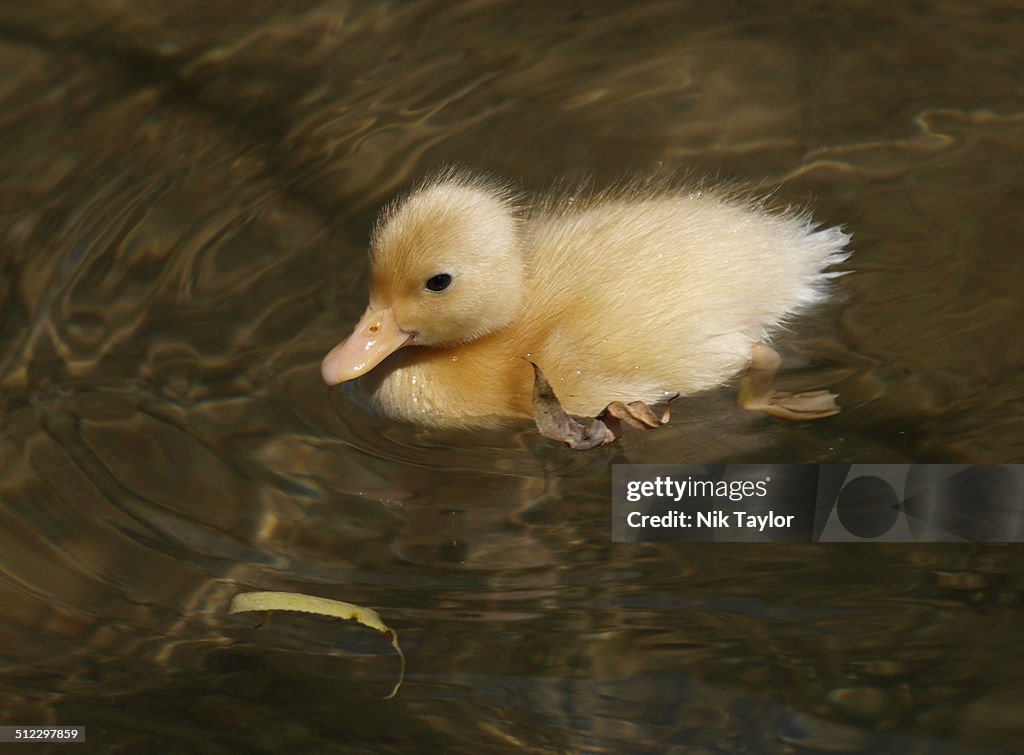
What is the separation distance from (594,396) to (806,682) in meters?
0.76

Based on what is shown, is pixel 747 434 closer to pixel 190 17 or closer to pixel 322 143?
pixel 322 143

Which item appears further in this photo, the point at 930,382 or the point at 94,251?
the point at 94,251

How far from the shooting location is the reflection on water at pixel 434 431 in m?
2.08

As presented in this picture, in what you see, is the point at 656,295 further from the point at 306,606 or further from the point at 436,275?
the point at 306,606

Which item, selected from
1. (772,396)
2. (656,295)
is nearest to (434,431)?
(656,295)

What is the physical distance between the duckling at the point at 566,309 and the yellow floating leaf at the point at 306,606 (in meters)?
0.47

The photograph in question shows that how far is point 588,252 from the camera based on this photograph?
107 inches

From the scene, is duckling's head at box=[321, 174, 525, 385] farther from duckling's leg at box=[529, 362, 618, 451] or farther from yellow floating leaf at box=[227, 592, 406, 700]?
yellow floating leaf at box=[227, 592, 406, 700]

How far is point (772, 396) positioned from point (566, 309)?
44 cm

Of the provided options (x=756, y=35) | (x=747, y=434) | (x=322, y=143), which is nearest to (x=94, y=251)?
(x=322, y=143)

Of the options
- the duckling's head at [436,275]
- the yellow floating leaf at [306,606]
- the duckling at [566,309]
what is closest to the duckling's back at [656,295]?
the duckling at [566,309]

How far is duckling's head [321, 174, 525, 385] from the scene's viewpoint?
260 cm

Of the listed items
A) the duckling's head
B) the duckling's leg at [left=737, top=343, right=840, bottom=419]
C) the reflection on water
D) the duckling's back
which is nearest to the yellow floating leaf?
the reflection on water

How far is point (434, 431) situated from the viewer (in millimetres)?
2748
